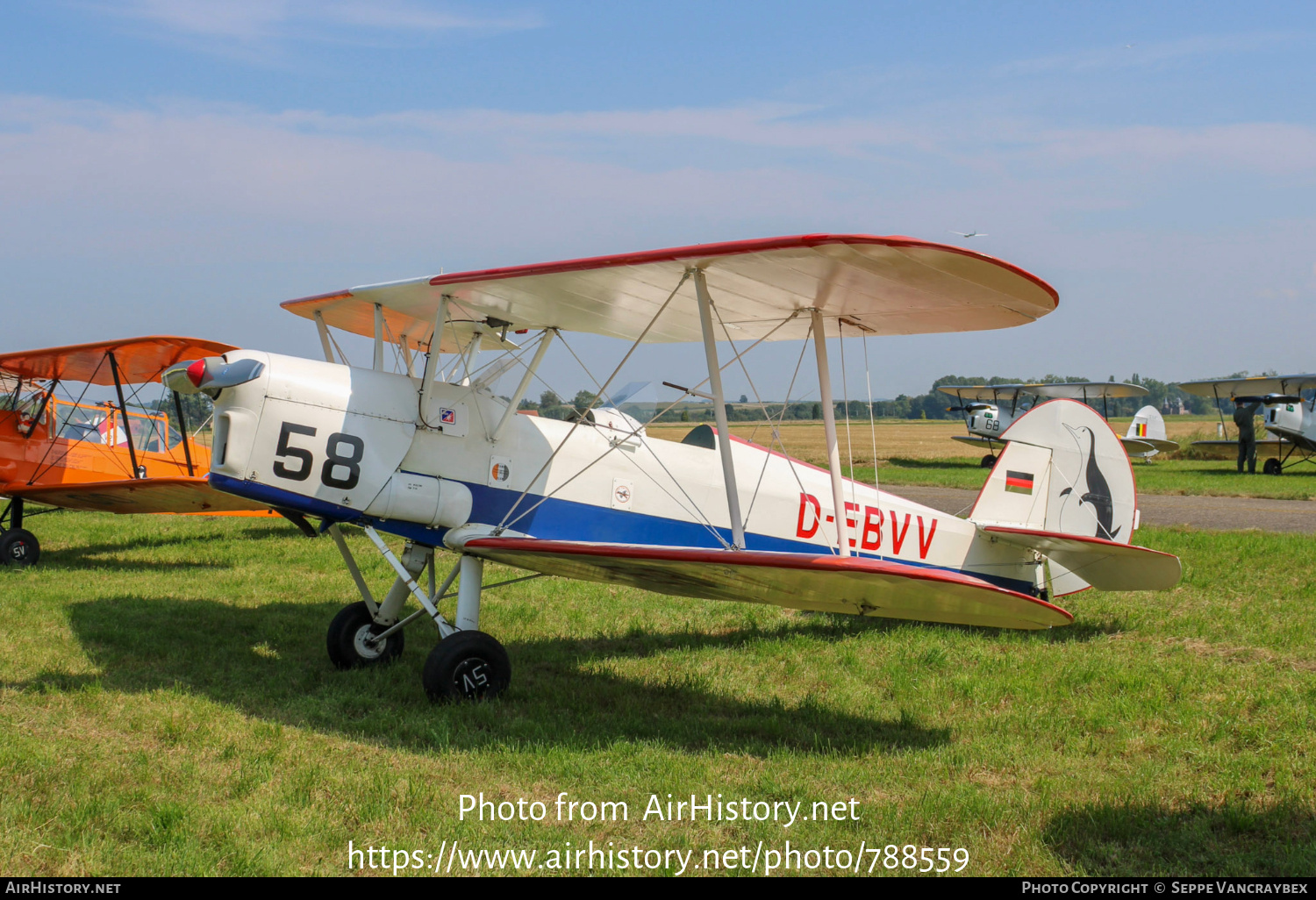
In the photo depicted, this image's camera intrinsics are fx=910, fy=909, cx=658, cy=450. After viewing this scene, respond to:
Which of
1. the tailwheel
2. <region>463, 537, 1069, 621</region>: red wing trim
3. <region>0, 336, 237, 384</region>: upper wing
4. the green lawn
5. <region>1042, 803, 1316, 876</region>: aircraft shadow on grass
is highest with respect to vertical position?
<region>0, 336, 237, 384</region>: upper wing

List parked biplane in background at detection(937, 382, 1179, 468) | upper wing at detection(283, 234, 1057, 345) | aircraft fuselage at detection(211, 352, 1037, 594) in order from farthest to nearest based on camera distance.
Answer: parked biplane in background at detection(937, 382, 1179, 468) → aircraft fuselage at detection(211, 352, 1037, 594) → upper wing at detection(283, 234, 1057, 345)

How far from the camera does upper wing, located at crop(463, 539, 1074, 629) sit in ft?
14.0

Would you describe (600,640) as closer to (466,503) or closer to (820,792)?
(466,503)

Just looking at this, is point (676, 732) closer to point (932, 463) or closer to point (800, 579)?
point (800, 579)

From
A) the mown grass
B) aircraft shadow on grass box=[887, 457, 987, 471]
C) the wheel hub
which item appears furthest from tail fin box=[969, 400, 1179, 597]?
aircraft shadow on grass box=[887, 457, 987, 471]

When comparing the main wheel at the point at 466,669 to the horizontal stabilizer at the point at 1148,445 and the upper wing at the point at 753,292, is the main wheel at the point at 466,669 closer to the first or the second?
the upper wing at the point at 753,292

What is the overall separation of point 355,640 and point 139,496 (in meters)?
6.04

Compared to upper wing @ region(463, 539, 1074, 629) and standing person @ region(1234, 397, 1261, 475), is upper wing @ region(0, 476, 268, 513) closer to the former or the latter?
upper wing @ region(463, 539, 1074, 629)

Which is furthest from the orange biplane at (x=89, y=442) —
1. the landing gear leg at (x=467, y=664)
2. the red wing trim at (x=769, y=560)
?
the red wing trim at (x=769, y=560)

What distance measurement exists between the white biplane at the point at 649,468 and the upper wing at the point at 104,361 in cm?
Answer: 385

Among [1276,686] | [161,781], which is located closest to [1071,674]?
[1276,686]

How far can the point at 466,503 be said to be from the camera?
19.0 feet

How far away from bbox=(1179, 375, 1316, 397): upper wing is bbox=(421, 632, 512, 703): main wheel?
2973cm

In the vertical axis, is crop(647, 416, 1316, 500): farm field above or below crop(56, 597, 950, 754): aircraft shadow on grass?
above
